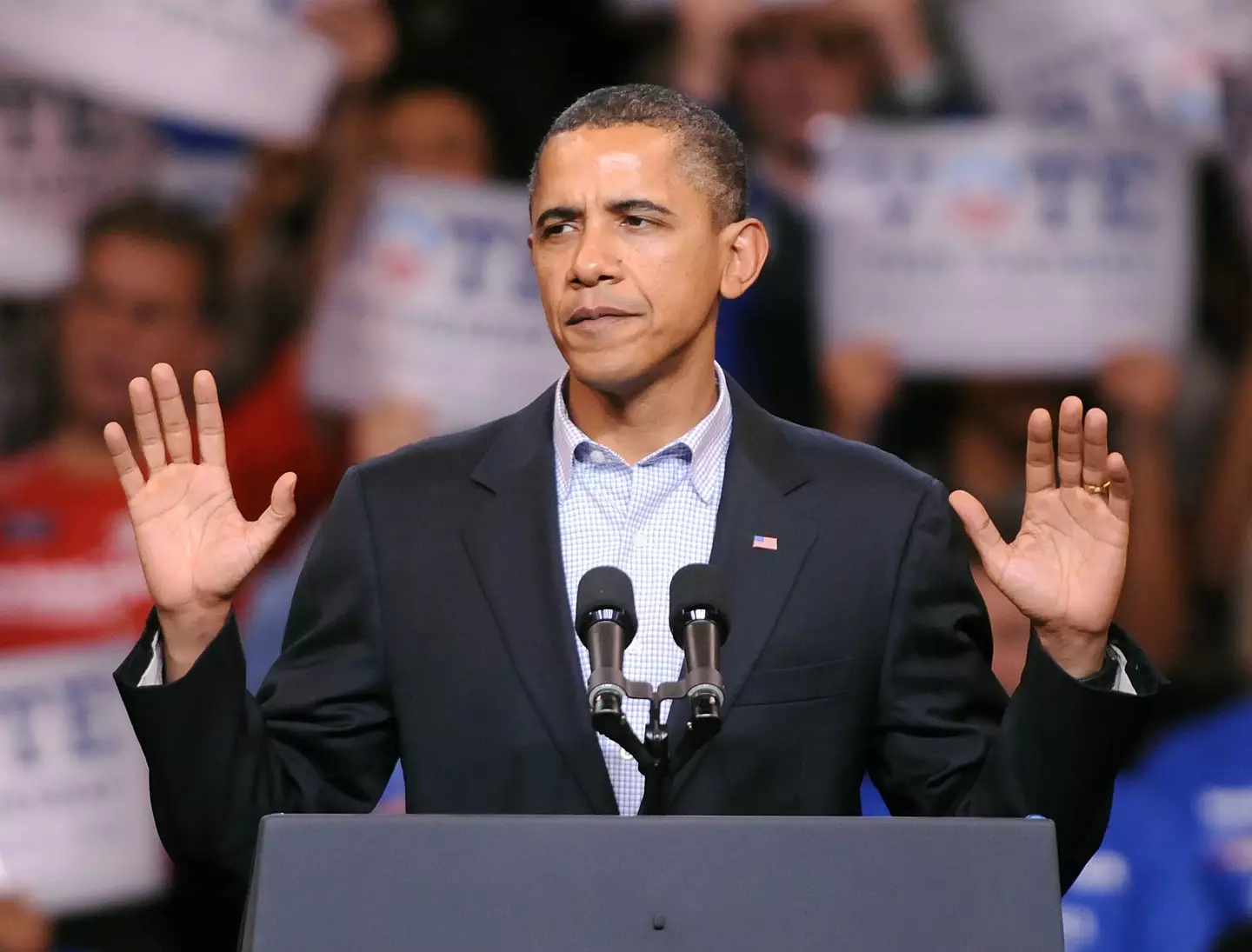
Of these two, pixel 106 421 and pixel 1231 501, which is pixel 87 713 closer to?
pixel 106 421

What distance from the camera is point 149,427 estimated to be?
5.84 feet

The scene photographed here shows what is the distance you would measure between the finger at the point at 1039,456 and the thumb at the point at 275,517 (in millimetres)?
725

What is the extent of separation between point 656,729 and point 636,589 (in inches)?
14.6

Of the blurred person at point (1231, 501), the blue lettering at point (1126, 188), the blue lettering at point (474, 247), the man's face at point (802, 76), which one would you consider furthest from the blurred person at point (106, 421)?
the blurred person at point (1231, 501)

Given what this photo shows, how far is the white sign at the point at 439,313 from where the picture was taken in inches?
159

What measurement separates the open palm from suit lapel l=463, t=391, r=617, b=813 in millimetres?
223

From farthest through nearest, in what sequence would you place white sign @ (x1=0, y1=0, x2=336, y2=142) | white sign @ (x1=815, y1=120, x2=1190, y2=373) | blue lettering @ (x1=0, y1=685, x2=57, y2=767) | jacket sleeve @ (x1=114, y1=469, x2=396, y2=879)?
white sign @ (x1=815, y1=120, x2=1190, y2=373) → white sign @ (x1=0, y1=0, x2=336, y2=142) → blue lettering @ (x1=0, y1=685, x2=57, y2=767) → jacket sleeve @ (x1=114, y1=469, x2=396, y2=879)

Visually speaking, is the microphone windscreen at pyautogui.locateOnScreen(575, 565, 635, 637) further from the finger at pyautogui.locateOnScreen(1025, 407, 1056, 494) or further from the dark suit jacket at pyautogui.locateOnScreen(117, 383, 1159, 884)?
the finger at pyautogui.locateOnScreen(1025, 407, 1056, 494)

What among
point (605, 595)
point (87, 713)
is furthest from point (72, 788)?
point (605, 595)

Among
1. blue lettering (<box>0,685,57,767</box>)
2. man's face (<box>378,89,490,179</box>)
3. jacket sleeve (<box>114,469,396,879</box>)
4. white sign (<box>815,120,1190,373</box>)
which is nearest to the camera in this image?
jacket sleeve (<box>114,469,396,879</box>)

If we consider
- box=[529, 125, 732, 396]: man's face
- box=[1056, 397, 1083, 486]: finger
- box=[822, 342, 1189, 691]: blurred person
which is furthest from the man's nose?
box=[822, 342, 1189, 691]: blurred person

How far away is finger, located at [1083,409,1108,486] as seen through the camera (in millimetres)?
1732

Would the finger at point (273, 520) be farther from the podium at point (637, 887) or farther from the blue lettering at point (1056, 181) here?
the blue lettering at point (1056, 181)

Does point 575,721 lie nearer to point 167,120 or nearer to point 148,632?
point 148,632
